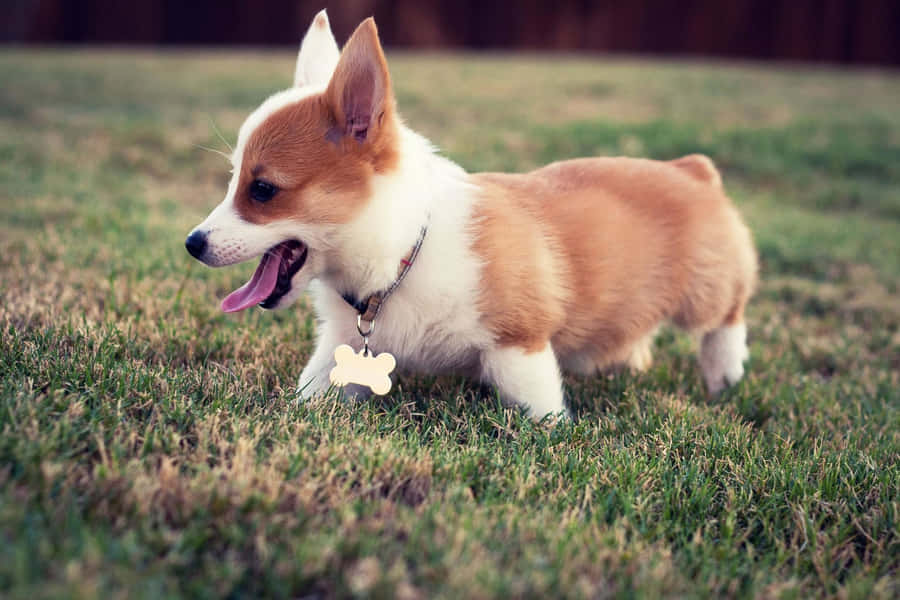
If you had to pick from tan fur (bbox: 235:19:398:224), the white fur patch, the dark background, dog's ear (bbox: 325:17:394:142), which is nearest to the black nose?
tan fur (bbox: 235:19:398:224)

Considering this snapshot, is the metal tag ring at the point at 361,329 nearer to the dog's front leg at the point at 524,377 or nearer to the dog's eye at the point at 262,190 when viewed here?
the dog's front leg at the point at 524,377

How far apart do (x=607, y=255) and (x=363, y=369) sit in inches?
39.0

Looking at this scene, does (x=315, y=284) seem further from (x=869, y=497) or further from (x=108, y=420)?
(x=869, y=497)

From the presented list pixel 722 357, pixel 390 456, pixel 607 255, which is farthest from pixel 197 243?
pixel 722 357

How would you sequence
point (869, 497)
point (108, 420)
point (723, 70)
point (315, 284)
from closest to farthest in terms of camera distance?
1. point (108, 420)
2. point (869, 497)
3. point (315, 284)
4. point (723, 70)

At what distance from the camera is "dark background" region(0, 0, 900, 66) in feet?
40.7

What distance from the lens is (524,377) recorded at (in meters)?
2.43

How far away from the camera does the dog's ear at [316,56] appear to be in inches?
105

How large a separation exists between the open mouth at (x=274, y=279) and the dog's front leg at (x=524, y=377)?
660 mm

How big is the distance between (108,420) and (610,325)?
175 centimetres

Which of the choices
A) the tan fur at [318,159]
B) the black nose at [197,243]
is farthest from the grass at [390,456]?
the tan fur at [318,159]

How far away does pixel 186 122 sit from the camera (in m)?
8.06

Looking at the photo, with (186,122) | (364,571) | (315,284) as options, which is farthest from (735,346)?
(186,122)

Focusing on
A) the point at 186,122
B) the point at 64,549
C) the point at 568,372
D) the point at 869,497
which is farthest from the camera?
the point at 186,122
